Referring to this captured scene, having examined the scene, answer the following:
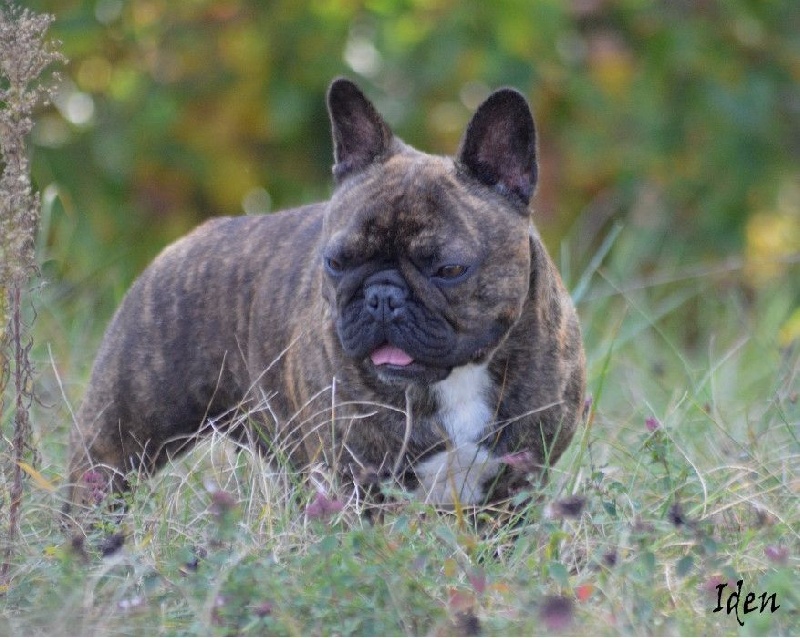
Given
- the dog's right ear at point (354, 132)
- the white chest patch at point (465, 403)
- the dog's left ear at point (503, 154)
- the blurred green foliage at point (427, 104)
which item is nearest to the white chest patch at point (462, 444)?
the white chest patch at point (465, 403)

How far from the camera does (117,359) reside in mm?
5336

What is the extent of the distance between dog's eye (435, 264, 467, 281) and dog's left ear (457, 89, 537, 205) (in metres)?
0.43

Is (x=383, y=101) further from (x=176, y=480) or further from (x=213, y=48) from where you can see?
(x=176, y=480)

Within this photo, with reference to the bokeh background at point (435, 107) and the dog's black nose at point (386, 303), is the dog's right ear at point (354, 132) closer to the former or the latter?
the dog's black nose at point (386, 303)

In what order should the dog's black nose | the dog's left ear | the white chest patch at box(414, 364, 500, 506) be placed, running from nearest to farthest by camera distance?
the dog's black nose → the white chest patch at box(414, 364, 500, 506) → the dog's left ear

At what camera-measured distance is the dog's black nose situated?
14.5 ft

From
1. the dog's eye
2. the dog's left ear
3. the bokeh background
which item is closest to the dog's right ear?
the dog's left ear

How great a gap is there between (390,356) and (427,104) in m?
5.54

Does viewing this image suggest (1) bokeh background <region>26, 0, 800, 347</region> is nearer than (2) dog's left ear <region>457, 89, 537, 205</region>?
No

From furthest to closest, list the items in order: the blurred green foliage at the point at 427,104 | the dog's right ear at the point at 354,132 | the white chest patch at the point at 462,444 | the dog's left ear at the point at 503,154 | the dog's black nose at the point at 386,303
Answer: the blurred green foliage at the point at 427,104, the dog's right ear at the point at 354,132, the dog's left ear at the point at 503,154, the white chest patch at the point at 462,444, the dog's black nose at the point at 386,303

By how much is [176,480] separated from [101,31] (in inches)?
186

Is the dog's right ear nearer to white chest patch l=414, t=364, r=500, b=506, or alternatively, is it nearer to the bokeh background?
white chest patch l=414, t=364, r=500, b=506

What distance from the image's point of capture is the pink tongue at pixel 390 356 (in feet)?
14.7

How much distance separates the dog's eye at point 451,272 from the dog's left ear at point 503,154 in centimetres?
43
